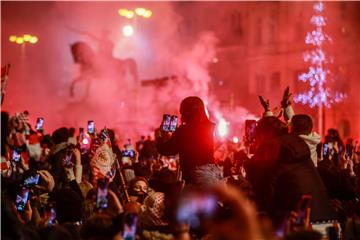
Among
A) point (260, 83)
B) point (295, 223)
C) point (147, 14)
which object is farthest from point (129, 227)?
point (260, 83)

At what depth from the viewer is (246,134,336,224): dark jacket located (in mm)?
4996

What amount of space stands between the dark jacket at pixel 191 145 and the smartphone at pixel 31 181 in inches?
51.7

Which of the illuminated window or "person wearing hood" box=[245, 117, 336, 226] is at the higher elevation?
the illuminated window

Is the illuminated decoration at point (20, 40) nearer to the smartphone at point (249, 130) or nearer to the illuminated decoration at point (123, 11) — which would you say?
the illuminated decoration at point (123, 11)

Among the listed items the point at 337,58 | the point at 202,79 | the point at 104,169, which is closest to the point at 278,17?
the point at 337,58

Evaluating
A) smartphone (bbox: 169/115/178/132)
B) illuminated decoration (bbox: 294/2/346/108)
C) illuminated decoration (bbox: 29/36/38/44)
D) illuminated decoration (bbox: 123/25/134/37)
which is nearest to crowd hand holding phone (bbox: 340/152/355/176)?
smartphone (bbox: 169/115/178/132)

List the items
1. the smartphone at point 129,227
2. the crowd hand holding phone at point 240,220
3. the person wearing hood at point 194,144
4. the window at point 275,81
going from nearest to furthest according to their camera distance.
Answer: the crowd hand holding phone at point 240,220
the smartphone at point 129,227
the person wearing hood at point 194,144
the window at point 275,81

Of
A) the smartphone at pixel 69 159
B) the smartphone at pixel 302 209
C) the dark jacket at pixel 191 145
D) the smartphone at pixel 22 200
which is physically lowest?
the smartphone at pixel 22 200

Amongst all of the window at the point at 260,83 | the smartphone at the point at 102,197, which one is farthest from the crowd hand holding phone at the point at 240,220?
the window at the point at 260,83

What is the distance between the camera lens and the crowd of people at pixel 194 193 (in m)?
4.09

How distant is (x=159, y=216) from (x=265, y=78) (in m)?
32.5

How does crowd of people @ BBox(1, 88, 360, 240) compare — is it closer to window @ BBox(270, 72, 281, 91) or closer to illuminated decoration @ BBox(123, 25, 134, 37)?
illuminated decoration @ BBox(123, 25, 134, 37)

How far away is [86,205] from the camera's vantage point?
259 inches

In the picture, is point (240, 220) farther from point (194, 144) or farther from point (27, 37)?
point (27, 37)
